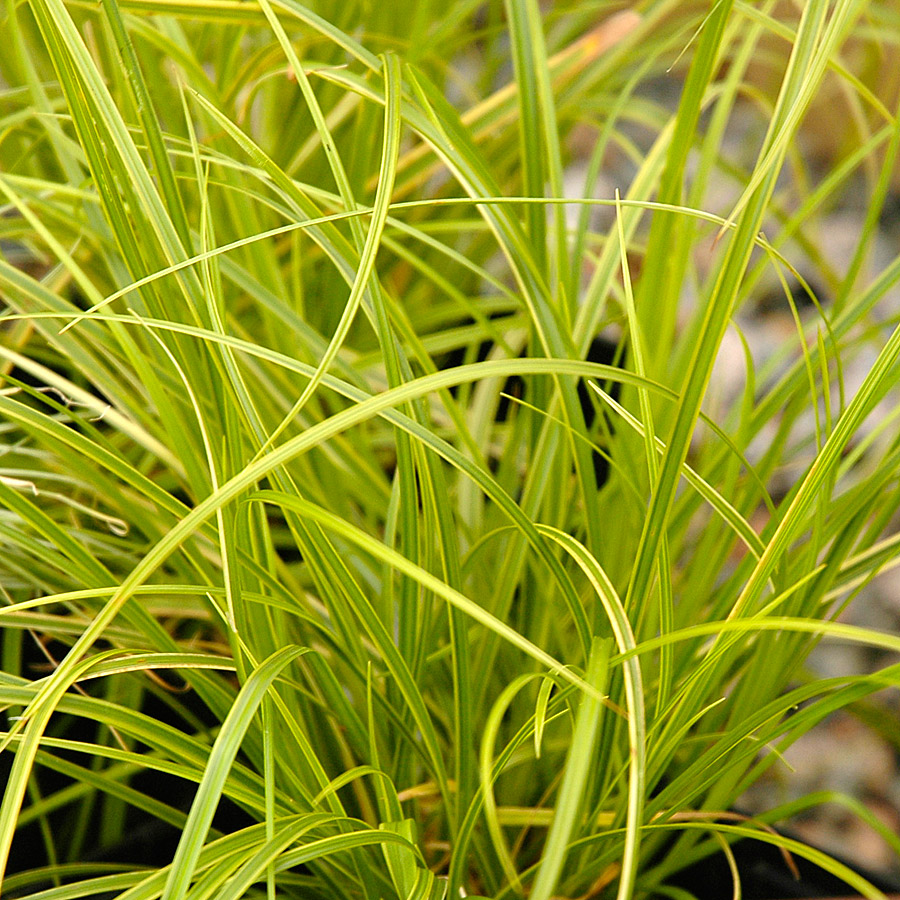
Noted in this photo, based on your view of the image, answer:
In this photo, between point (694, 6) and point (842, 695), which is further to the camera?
point (694, 6)

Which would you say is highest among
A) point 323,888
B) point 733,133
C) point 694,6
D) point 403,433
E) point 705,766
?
point 694,6

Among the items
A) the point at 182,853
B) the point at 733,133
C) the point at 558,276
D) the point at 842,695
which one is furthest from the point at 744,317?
the point at 182,853

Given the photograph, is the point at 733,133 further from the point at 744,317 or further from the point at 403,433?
the point at 403,433

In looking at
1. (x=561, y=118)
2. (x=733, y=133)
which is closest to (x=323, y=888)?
(x=561, y=118)

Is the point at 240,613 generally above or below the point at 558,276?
below

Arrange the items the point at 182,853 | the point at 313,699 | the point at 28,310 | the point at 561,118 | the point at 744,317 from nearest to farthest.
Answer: the point at 182,853, the point at 313,699, the point at 28,310, the point at 561,118, the point at 744,317

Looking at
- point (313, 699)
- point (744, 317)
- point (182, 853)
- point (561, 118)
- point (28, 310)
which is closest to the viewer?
point (182, 853)

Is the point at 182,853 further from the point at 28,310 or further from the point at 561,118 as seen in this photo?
the point at 561,118
